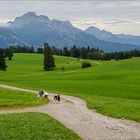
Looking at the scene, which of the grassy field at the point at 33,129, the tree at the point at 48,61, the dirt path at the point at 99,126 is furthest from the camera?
the tree at the point at 48,61

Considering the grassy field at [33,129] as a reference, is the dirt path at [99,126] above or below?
below

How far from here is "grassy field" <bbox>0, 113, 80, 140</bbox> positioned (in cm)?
2413

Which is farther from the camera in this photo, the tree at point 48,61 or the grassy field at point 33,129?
the tree at point 48,61

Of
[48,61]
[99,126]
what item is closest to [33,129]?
[99,126]

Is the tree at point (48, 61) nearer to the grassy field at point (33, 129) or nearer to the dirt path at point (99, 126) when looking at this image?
the dirt path at point (99, 126)

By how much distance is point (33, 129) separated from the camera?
2664 centimetres

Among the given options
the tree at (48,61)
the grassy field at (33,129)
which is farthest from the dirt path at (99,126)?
the tree at (48,61)

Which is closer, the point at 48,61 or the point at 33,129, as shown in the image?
the point at 33,129

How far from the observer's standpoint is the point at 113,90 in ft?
258

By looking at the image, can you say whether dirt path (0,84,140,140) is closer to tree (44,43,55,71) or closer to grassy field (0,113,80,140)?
grassy field (0,113,80,140)

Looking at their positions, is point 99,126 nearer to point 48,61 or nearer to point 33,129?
point 33,129

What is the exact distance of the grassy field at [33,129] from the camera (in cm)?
2413

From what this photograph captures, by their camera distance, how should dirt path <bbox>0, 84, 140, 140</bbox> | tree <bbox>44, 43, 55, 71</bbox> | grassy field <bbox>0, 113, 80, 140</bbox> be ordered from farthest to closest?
tree <bbox>44, 43, 55, 71</bbox> → dirt path <bbox>0, 84, 140, 140</bbox> → grassy field <bbox>0, 113, 80, 140</bbox>

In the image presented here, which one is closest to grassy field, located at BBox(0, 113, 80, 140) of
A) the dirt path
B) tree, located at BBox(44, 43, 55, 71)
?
the dirt path
